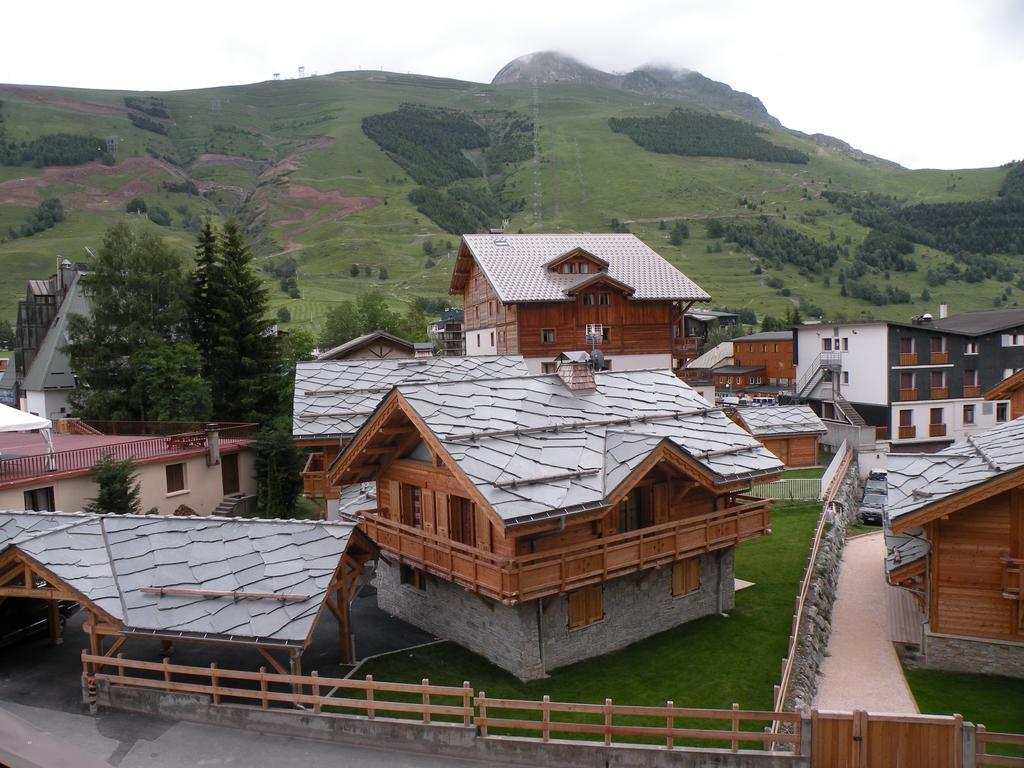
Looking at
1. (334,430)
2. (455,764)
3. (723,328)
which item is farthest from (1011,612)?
(723,328)

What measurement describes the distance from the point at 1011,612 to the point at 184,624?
1943 centimetres

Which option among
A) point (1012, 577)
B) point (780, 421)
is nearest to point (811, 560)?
point (1012, 577)

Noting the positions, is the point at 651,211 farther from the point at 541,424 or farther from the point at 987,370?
the point at 541,424

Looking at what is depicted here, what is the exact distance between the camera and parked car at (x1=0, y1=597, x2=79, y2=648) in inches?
771

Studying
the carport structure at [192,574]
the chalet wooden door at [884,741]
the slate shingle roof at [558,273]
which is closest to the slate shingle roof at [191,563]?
the carport structure at [192,574]

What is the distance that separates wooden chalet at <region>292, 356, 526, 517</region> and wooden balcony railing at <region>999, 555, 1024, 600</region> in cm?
Result: 1785

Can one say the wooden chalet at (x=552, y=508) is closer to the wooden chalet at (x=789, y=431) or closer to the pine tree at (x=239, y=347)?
the wooden chalet at (x=789, y=431)

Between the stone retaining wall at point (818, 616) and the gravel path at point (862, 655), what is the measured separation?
26 cm

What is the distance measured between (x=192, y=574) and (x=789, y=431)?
35651 millimetres

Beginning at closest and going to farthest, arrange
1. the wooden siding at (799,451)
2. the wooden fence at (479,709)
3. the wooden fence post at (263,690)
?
1. the wooden fence at (479,709)
2. the wooden fence post at (263,690)
3. the wooden siding at (799,451)

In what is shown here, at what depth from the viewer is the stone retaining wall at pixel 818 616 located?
17000mm

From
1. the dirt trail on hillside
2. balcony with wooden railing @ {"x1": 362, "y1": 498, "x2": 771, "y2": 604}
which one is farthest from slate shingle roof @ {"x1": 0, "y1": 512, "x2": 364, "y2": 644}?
the dirt trail on hillside

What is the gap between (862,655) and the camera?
786 inches

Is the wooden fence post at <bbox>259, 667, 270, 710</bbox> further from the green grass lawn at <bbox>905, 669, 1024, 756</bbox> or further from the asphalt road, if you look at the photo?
the green grass lawn at <bbox>905, 669, 1024, 756</bbox>
